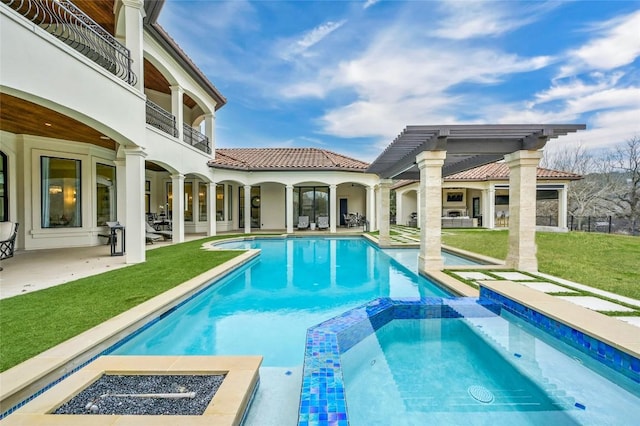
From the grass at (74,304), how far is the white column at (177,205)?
552cm

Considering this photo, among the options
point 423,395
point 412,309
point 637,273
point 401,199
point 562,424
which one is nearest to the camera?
point 562,424

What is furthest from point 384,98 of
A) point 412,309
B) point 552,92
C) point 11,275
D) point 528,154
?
point 11,275

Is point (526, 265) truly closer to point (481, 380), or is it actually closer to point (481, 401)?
point (481, 380)

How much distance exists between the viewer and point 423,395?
313cm

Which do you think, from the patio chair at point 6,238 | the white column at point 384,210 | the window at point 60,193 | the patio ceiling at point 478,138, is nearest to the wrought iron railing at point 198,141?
the window at point 60,193

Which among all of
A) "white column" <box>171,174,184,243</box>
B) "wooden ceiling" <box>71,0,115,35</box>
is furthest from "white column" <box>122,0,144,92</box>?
"white column" <box>171,174,184,243</box>

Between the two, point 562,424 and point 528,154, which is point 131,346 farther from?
point 528,154

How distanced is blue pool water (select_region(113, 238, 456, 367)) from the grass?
66 cm

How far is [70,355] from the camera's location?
308 cm

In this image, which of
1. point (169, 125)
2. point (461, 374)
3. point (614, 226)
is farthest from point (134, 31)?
point (614, 226)

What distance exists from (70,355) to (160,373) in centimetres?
107

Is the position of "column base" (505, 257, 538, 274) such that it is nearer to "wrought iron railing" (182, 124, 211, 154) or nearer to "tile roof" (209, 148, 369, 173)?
"tile roof" (209, 148, 369, 173)

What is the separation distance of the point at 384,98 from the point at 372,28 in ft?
21.7

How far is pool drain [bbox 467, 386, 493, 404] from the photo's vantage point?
9.89 ft
